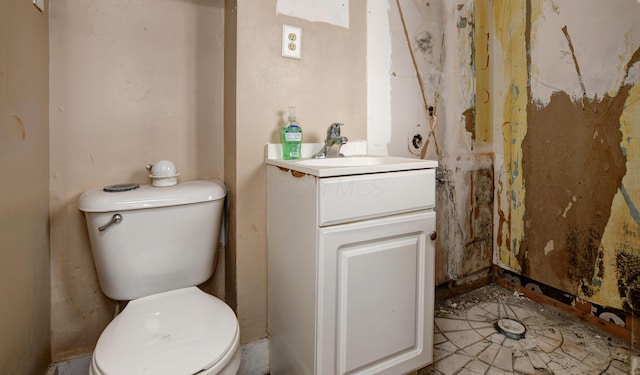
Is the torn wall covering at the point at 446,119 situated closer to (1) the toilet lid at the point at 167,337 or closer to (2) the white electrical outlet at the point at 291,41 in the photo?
(2) the white electrical outlet at the point at 291,41

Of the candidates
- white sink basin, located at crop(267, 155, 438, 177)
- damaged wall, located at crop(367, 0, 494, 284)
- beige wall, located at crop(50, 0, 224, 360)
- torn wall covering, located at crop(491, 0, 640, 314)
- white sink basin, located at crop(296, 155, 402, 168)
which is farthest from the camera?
damaged wall, located at crop(367, 0, 494, 284)

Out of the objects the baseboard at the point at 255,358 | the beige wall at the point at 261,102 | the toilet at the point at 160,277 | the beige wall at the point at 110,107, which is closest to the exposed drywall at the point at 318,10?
the beige wall at the point at 261,102

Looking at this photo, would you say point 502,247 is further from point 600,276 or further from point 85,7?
point 85,7

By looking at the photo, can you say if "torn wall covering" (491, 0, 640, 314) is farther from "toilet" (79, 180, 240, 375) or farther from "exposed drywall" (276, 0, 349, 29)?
"toilet" (79, 180, 240, 375)

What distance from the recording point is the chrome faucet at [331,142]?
1.35 metres

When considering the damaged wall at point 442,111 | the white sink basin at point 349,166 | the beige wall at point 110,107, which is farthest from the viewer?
the damaged wall at point 442,111

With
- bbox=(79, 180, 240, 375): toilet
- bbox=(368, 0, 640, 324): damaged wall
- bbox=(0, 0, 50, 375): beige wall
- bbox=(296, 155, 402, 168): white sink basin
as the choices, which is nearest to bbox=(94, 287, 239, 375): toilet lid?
bbox=(79, 180, 240, 375): toilet

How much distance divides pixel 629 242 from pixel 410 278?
1.03 m

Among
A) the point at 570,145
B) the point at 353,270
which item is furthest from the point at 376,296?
the point at 570,145

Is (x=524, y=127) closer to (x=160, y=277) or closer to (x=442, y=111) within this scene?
(x=442, y=111)

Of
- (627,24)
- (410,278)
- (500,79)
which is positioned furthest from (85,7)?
(627,24)

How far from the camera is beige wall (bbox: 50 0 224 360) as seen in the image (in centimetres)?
120

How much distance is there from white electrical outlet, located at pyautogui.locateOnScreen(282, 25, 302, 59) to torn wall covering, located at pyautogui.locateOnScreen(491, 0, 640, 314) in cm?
122

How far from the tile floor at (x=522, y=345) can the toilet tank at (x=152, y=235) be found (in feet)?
3.27
